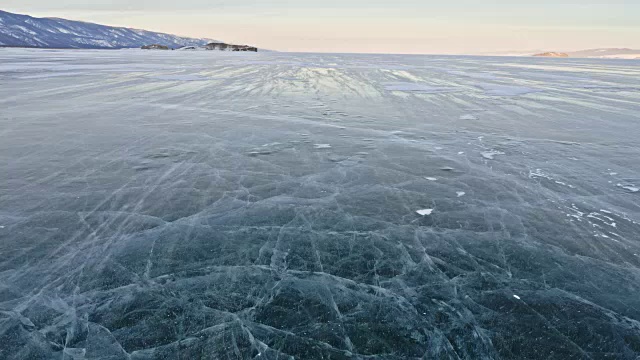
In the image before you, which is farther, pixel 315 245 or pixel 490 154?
pixel 490 154

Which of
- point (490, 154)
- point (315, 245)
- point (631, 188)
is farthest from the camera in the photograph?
point (490, 154)

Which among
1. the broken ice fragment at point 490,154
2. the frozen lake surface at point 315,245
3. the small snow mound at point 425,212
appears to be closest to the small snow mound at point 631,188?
the frozen lake surface at point 315,245

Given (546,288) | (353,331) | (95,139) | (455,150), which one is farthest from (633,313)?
(95,139)

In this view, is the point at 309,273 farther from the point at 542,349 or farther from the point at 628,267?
the point at 628,267

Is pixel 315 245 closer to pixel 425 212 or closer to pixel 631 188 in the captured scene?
pixel 425 212

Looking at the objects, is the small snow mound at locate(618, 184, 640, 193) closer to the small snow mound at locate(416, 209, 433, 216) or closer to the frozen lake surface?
the frozen lake surface

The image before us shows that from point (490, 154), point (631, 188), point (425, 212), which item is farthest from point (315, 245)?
point (631, 188)

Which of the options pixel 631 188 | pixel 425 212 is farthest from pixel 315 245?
pixel 631 188

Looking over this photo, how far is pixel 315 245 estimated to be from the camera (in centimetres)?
396

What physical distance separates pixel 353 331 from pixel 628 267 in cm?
297

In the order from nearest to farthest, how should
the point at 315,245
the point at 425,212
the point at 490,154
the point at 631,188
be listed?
the point at 315,245, the point at 425,212, the point at 631,188, the point at 490,154

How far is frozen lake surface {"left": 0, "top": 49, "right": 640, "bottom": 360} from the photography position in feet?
8.94

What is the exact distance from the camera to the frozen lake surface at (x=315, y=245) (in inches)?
107

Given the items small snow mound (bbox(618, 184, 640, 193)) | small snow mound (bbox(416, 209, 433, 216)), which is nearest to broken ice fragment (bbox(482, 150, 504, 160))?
small snow mound (bbox(618, 184, 640, 193))
